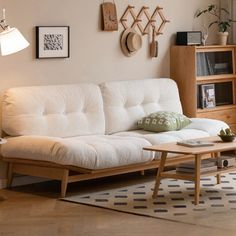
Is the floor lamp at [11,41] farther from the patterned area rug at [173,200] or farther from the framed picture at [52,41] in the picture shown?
the patterned area rug at [173,200]

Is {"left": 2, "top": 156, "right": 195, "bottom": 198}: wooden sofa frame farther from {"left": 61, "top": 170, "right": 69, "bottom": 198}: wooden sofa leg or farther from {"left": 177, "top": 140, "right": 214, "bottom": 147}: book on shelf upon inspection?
{"left": 177, "top": 140, "right": 214, "bottom": 147}: book on shelf

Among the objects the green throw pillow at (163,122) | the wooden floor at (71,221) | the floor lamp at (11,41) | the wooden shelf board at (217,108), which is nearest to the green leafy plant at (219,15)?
the wooden shelf board at (217,108)

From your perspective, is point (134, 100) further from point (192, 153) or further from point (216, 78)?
point (192, 153)

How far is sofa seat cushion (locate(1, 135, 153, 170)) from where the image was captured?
590 cm

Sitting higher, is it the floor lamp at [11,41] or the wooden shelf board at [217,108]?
the floor lamp at [11,41]

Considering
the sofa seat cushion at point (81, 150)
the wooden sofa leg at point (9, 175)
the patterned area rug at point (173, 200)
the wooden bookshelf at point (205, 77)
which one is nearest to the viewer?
the patterned area rug at point (173, 200)

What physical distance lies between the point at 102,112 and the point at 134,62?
0.92 m

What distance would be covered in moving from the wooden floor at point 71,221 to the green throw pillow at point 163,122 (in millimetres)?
1420

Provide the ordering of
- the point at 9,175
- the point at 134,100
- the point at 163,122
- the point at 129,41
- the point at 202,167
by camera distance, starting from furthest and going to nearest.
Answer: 1. the point at 129,41
2. the point at 134,100
3. the point at 163,122
4. the point at 9,175
5. the point at 202,167

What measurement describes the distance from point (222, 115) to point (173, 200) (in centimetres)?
254

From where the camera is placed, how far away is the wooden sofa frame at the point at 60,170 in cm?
602

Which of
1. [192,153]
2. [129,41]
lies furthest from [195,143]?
[129,41]

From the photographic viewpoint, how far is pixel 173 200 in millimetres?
5879

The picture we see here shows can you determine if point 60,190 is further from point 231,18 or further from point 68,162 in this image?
point 231,18
